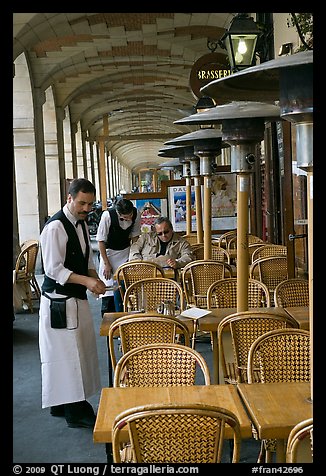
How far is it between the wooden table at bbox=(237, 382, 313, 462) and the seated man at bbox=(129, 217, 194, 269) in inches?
138

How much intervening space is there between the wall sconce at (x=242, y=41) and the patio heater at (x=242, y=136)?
1.38m

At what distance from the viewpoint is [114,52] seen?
14.0 metres

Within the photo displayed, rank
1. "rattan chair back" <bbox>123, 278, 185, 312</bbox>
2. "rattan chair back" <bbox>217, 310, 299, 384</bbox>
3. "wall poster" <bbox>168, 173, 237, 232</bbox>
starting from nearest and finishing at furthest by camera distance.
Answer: "rattan chair back" <bbox>217, 310, 299, 384</bbox> → "rattan chair back" <bbox>123, 278, 185, 312</bbox> → "wall poster" <bbox>168, 173, 237, 232</bbox>

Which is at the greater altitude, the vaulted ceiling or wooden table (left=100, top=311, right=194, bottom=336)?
the vaulted ceiling

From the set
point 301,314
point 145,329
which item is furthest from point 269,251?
point 145,329

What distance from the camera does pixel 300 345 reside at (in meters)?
3.27

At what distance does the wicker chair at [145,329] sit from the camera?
377 centimetres

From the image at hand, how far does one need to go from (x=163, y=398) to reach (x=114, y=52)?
1208 centimetres

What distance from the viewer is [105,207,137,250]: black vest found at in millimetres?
6914

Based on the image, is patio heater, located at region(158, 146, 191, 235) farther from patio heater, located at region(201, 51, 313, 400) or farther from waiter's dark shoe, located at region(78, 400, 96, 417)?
patio heater, located at region(201, 51, 313, 400)

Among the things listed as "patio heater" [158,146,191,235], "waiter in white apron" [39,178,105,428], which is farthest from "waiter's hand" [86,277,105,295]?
"patio heater" [158,146,191,235]

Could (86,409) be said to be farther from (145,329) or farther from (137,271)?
(137,271)
